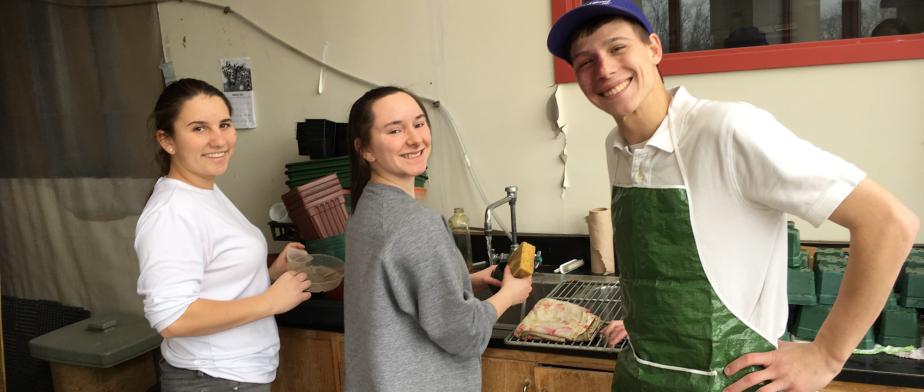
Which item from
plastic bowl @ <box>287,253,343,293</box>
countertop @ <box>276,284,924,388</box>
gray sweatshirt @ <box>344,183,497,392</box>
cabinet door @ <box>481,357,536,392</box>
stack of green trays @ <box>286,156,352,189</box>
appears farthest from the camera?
stack of green trays @ <box>286,156,352,189</box>

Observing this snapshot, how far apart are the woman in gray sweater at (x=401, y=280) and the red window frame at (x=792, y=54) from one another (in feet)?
3.47

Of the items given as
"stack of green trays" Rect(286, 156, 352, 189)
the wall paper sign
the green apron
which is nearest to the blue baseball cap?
Answer: the green apron

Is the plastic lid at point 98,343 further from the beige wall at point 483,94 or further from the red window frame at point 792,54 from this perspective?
the red window frame at point 792,54

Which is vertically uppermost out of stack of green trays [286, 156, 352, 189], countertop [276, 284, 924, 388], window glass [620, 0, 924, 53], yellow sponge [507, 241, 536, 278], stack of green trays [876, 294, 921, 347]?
window glass [620, 0, 924, 53]

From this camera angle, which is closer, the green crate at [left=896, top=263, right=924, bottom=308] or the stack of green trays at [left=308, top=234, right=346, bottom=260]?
the green crate at [left=896, top=263, right=924, bottom=308]

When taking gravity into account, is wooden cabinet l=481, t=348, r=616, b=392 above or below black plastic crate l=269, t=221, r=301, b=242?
below

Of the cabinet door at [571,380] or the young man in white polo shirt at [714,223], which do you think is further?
the cabinet door at [571,380]

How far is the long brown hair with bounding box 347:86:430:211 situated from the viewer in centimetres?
131

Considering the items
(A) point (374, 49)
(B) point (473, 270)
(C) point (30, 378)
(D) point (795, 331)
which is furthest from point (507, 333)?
(C) point (30, 378)

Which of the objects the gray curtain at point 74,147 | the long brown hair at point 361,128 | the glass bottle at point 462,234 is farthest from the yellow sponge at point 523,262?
the gray curtain at point 74,147

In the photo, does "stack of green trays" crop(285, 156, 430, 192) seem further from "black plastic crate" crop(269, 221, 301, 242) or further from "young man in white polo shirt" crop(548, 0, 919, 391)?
"young man in white polo shirt" crop(548, 0, 919, 391)

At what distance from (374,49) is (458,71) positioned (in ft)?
1.21

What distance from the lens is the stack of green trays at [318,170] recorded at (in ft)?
7.52

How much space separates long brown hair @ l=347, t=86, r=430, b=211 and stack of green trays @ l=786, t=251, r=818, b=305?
975 millimetres
